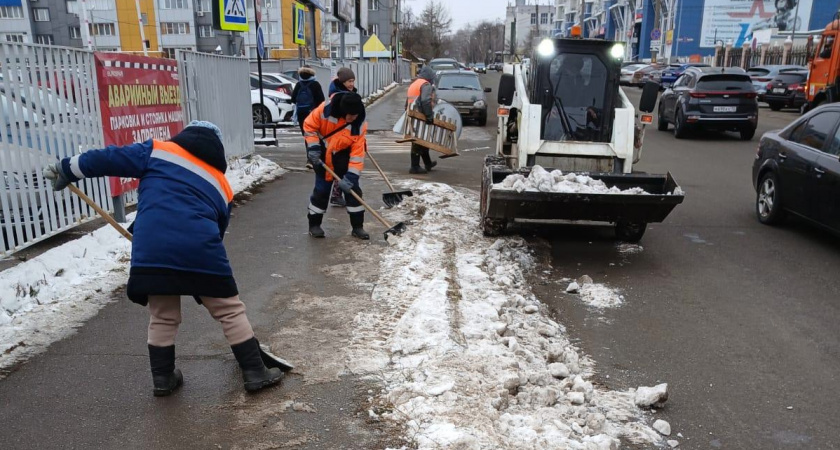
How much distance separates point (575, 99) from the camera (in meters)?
8.38

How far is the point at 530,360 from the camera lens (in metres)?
4.20

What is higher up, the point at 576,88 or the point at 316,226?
the point at 576,88

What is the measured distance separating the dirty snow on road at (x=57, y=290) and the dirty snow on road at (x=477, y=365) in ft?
7.30

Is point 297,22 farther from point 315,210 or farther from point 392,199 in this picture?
point 315,210

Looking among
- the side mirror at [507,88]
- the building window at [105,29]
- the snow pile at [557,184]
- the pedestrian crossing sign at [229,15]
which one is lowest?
the snow pile at [557,184]

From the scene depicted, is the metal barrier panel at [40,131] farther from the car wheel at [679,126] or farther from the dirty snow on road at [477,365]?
the car wheel at [679,126]

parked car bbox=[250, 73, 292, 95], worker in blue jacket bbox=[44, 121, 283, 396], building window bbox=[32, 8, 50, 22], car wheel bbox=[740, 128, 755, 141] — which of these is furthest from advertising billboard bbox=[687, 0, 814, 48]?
building window bbox=[32, 8, 50, 22]

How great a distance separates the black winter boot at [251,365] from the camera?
3820 millimetres

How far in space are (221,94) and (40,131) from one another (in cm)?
498

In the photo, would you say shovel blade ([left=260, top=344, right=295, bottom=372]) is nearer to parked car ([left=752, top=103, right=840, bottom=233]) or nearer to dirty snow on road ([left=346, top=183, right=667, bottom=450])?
dirty snow on road ([left=346, top=183, right=667, bottom=450])

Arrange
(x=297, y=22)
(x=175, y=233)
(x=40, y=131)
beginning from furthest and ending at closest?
(x=297, y=22) → (x=40, y=131) → (x=175, y=233)

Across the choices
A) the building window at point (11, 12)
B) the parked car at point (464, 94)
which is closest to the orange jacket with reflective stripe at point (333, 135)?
the parked car at point (464, 94)

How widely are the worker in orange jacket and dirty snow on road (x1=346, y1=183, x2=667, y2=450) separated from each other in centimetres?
120

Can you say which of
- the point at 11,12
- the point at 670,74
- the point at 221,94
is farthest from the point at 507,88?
the point at 11,12
